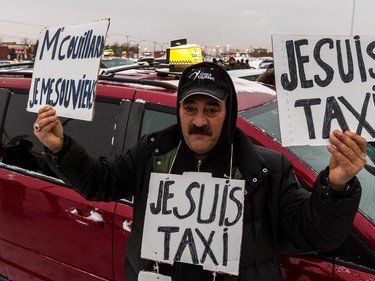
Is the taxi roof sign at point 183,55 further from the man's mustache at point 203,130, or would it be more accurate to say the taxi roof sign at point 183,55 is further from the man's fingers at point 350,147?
the man's fingers at point 350,147

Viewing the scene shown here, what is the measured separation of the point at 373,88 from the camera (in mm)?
1406

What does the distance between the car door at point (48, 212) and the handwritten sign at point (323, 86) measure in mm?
1123

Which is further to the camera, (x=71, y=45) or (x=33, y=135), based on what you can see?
(x=33, y=135)

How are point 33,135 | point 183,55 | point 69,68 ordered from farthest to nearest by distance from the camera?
point 183,55
point 33,135
point 69,68

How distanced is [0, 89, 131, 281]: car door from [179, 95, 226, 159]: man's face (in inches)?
30.5

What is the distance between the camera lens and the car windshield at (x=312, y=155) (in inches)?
72.0

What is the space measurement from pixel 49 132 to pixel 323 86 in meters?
1.11

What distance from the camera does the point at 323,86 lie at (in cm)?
143

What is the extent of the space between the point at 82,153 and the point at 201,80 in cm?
61

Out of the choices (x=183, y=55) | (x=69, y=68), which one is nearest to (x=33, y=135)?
(x=69, y=68)

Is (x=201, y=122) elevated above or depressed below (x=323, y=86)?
below

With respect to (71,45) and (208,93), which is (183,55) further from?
(208,93)

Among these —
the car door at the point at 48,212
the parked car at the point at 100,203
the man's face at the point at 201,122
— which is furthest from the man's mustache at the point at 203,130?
the car door at the point at 48,212

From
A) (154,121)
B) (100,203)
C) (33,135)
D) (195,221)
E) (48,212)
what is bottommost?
(48,212)
